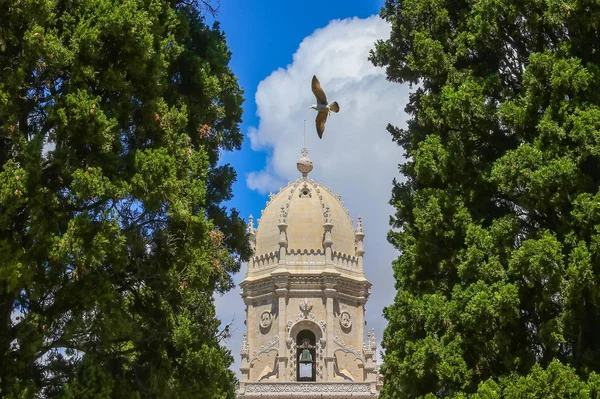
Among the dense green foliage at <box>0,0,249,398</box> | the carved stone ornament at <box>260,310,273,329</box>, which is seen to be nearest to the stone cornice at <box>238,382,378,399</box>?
the carved stone ornament at <box>260,310,273,329</box>

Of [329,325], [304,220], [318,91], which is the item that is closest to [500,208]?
[318,91]

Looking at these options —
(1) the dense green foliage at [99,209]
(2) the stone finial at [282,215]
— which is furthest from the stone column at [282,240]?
(1) the dense green foliage at [99,209]

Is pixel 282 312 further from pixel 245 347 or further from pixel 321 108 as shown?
pixel 321 108

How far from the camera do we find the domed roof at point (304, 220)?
42.7m

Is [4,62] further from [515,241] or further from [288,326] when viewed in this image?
[288,326]

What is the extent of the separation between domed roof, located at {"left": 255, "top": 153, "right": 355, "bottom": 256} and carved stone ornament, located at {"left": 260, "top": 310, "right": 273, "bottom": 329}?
2522 millimetres

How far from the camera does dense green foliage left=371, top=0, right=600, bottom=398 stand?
14969 mm

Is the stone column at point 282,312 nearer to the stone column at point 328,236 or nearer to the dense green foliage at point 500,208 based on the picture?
the stone column at point 328,236

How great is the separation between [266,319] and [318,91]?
2167 centimetres

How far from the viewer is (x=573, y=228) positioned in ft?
49.7

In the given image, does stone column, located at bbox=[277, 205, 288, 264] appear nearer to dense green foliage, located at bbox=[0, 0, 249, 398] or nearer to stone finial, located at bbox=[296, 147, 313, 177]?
stone finial, located at bbox=[296, 147, 313, 177]

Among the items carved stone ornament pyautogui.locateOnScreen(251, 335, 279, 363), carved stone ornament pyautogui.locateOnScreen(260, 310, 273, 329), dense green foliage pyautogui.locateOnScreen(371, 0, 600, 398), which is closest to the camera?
dense green foliage pyautogui.locateOnScreen(371, 0, 600, 398)

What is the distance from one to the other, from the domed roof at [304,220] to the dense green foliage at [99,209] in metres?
26.1

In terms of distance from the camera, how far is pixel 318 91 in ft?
70.9
